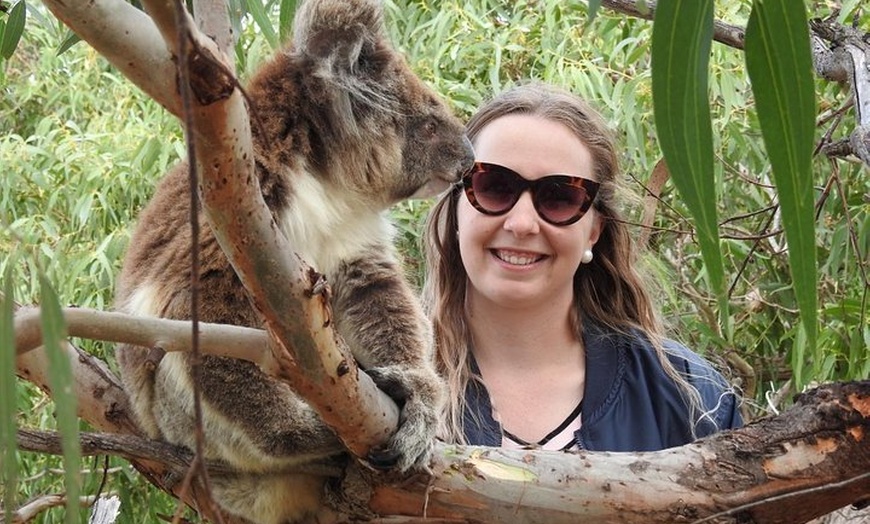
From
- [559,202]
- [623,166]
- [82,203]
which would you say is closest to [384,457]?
[559,202]

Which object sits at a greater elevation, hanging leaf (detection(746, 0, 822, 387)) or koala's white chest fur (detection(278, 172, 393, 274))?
hanging leaf (detection(746, 0, 822, 387))

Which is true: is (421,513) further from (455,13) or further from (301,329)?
(455,13)

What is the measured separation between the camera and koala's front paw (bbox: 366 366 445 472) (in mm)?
1549

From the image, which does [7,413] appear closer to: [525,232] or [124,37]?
[124,37]

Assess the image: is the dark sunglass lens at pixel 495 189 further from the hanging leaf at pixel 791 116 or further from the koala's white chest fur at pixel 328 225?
the hanging leaf at pixel 791 116

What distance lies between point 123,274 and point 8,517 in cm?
122

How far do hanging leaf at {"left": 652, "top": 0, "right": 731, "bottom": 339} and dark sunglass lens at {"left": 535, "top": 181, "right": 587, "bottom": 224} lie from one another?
1.32m

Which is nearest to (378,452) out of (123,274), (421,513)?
(421,513)

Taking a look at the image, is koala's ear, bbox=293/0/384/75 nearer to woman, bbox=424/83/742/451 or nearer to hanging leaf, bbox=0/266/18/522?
woman, bbox=424/83/742/451

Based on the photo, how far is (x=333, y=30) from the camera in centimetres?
194

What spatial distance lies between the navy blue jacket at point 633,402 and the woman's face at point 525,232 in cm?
20

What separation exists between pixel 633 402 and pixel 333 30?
0.99 metres

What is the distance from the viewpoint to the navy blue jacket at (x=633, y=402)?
7.22 ft

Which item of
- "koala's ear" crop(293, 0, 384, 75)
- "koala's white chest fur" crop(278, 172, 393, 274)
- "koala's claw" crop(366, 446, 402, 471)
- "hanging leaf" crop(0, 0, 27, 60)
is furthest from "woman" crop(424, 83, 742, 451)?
"hanging leaf" crop(0, 0, 27, 60)
